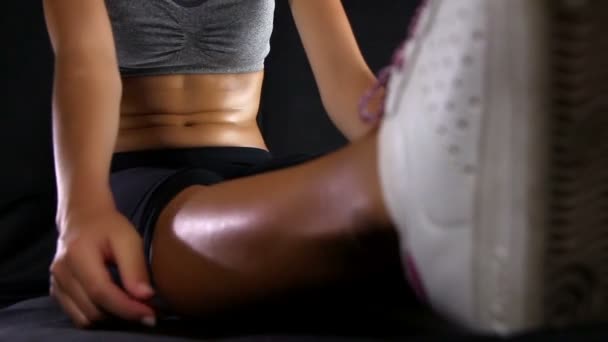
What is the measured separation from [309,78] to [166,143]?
1.87ft

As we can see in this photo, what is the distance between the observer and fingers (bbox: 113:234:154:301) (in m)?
0.57

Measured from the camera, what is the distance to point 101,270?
572mm

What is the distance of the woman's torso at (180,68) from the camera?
0.92 meters

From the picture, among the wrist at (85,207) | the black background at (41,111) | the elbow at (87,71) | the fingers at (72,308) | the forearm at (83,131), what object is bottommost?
the black background at (41,111)

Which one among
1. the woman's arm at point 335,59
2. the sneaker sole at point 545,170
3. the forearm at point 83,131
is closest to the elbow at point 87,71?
the forearm at point 83,131

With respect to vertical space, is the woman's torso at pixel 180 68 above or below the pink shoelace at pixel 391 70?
below

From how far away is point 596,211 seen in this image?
41 cm

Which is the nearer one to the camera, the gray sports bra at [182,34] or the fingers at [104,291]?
the fingers at [104,291]

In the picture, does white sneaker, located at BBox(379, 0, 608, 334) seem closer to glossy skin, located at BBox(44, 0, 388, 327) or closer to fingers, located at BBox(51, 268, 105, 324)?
glossy skin, located at BBox(44, 0, 388, 327)

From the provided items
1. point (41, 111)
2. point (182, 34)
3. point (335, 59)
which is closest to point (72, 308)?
point (182, 34)

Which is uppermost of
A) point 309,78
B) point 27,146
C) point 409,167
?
point 409,167

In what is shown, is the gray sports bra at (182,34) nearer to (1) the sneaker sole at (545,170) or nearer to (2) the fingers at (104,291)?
(2) the fingers at (104,291)

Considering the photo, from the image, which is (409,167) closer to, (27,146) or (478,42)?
(478,42)

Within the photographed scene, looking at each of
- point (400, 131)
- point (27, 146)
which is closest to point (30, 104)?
point (27, 146)
